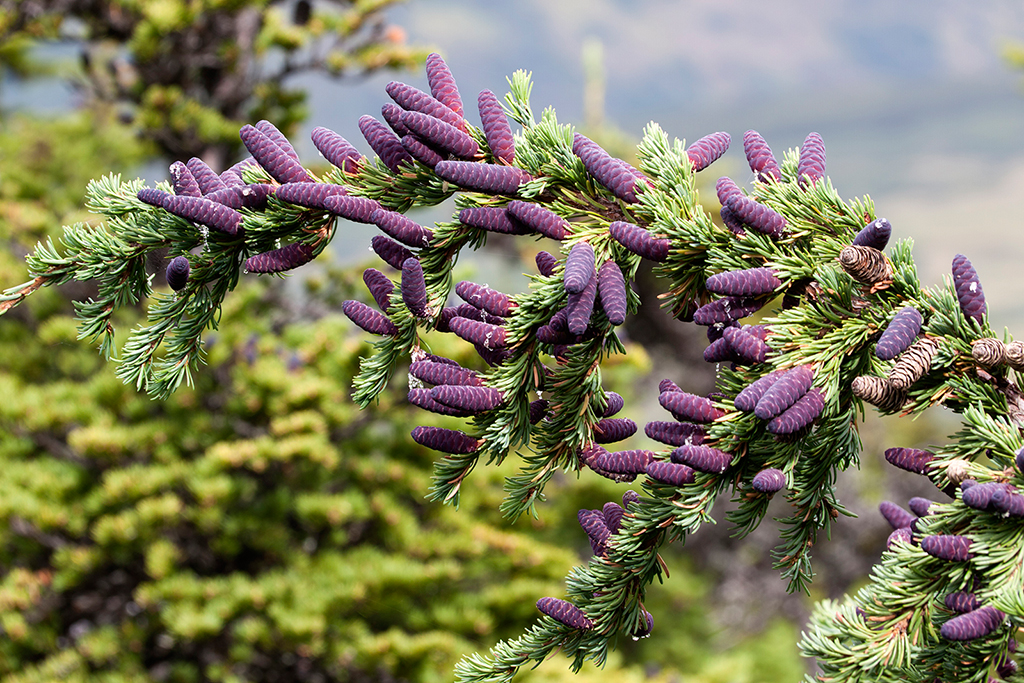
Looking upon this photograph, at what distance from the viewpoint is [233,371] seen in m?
5.18

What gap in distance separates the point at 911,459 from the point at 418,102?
0.97 metres

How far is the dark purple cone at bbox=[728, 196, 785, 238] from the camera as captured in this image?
3.83 ft

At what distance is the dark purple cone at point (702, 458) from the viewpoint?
1.09m

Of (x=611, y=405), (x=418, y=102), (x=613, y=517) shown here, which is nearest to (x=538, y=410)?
(x=611, y=405)

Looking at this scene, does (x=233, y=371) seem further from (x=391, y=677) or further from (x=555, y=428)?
(x=555, y=428)

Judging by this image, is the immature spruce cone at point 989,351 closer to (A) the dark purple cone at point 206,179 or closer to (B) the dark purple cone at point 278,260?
(B) the dark purple cone at point 278,260

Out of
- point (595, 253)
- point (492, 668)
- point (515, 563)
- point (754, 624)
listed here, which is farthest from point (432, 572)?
point (754, 624)

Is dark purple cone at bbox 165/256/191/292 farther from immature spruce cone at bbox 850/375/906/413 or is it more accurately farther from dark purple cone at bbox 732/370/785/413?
immature spruce cone at bbox 850/375/906/413

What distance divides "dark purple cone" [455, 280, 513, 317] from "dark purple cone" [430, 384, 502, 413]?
137 millimetres

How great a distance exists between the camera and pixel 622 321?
41.9 inches

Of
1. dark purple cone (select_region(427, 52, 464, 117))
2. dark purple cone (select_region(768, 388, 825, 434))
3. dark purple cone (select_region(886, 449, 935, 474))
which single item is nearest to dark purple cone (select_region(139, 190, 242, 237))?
dark purple cone (select_region(427, 52, 464, 117))

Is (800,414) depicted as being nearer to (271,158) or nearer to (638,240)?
(638,240)

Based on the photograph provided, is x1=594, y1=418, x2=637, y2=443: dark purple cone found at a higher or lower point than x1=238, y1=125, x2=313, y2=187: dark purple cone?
lower

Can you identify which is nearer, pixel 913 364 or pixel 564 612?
pixel 913 364
